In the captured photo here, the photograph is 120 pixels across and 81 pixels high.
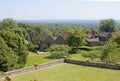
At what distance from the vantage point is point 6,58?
3181cm

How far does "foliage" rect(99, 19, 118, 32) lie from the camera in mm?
101588

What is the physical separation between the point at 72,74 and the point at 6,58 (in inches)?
475

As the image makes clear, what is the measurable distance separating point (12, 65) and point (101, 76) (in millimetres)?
15055

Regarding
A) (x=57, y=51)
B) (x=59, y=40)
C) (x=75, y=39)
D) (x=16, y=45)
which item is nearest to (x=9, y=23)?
(x=59, y=40)

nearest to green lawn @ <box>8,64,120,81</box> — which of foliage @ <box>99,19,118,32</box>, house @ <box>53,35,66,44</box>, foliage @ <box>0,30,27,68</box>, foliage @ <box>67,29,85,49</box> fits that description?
foliage @ <box>0,30,27,68</box>

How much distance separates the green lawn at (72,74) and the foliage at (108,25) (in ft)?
258

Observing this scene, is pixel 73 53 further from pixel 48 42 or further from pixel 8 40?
pixel 8 40

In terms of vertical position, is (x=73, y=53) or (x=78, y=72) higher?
(x=78, y=72)

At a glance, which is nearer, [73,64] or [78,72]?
[78,72]

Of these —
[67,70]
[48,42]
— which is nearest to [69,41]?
[48,42]

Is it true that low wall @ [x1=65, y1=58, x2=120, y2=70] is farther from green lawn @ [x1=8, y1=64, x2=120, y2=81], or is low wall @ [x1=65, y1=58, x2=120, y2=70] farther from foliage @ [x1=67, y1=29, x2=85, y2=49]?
foliage @ [x1=67, y1=29, x2=85, y2=49]

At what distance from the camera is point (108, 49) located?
34.7 m

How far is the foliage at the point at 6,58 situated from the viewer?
31.6 meters

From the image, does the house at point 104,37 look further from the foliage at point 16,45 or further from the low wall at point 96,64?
the low wall at point 96,64
